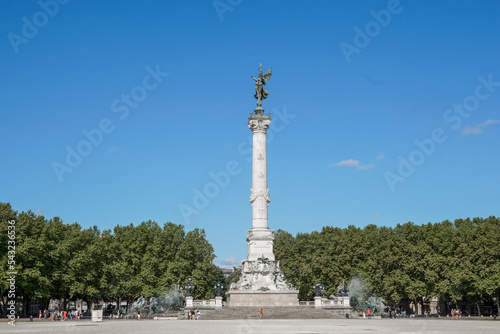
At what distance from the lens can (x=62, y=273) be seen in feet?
224

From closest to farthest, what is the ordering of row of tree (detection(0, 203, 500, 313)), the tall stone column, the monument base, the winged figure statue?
the monument base, row of tree (detection(0, 203, 500, 313)), the tall stone column, the winged figure statue

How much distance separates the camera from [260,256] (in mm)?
66000

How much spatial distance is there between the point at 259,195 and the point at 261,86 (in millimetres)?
15129

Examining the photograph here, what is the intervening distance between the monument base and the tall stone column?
4576 millimetres

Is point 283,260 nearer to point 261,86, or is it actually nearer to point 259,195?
point 259,195

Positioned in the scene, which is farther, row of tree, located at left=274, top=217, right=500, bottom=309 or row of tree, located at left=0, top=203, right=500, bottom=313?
row of tree, located at left=274, top=217, right=500, bottom=309

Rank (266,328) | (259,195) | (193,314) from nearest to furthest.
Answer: (266,328)
(193,314)
(259,195)

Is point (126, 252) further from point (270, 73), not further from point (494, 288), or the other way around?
point (494, 288)

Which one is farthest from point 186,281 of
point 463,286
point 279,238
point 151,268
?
point 463,286

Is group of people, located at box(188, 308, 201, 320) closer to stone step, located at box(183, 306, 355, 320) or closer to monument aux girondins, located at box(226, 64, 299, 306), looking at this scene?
stone step, located at box(183, 306, 355, 320)

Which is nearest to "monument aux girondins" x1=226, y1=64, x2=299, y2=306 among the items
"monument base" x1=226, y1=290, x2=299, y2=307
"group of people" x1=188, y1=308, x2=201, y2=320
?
"monument base" x1=226, y1=290, x2=299, y2=307

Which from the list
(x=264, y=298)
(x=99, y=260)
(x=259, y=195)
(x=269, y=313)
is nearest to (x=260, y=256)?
(x=264, y=298)

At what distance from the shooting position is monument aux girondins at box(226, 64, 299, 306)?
205 feet

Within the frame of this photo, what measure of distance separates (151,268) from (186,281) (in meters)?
5.49
